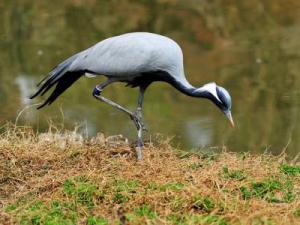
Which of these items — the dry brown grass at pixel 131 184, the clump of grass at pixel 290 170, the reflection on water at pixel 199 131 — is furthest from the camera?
the reflection on water at pixel 199 131

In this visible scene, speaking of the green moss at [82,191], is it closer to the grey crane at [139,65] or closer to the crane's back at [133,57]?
the grey crane at [139,65]

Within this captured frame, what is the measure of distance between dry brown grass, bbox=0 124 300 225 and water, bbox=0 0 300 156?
1.44 m

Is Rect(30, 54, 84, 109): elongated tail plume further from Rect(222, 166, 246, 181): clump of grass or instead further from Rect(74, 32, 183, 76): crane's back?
Rect(222, 166, 246, 181): clump of grass

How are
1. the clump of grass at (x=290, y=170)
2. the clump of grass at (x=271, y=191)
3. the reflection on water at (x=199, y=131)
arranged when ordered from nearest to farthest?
the clump of grass at (x=271, y=191)
the clump of grass at (x=290, y=170)
the reflection on water at (x=199, y=131)

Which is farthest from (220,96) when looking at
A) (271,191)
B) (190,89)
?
(271,191)

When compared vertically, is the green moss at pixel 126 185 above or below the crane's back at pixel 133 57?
below

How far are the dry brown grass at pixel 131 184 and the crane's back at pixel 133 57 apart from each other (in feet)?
2.16

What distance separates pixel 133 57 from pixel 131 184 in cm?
113

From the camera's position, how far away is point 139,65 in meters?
6.27

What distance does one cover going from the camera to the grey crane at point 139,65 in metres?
6.26

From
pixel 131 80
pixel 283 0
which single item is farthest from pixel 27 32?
pixel 131 80

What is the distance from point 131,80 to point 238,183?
135cm

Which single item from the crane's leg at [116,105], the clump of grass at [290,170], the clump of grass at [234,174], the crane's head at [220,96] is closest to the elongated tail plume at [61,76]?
the crane's leg at [116,105]

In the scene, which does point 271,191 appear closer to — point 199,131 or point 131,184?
point 131,184
